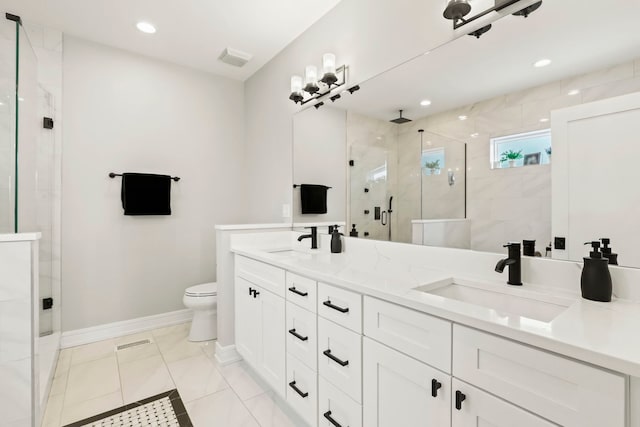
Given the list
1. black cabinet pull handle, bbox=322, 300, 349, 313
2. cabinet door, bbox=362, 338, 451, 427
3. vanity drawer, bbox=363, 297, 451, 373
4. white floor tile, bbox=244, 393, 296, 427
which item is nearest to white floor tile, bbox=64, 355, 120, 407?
white floor tile, bbox=244, 393, 296, 427

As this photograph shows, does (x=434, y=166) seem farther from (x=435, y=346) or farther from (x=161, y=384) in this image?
(x=161, y=384)

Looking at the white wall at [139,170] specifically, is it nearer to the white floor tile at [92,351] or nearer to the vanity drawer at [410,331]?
the white floor tile at [92,351]

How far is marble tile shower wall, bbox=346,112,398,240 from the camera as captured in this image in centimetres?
181

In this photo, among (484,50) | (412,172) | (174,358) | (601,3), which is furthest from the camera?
(174,358)

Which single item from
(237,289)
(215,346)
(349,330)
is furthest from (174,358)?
(349,330)

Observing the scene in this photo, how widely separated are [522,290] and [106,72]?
3517 millimetres

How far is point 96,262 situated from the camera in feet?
8.76

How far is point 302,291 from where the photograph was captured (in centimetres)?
150

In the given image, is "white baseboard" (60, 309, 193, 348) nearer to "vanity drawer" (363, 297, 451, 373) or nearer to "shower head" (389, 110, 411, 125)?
"vanity drawer" (363, 297, 451, 373)

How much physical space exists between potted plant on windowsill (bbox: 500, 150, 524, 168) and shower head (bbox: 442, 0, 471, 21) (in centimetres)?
66

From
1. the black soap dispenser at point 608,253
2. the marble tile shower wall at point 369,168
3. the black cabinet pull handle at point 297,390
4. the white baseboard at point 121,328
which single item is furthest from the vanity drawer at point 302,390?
the white baseboard at point 121,328

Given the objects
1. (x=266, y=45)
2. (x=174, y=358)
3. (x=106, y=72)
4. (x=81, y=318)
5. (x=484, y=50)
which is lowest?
(x=174, y=358)

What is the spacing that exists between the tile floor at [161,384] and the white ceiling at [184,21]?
8.77 feet

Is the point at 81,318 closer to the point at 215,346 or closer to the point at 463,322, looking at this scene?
the point at 215,346
